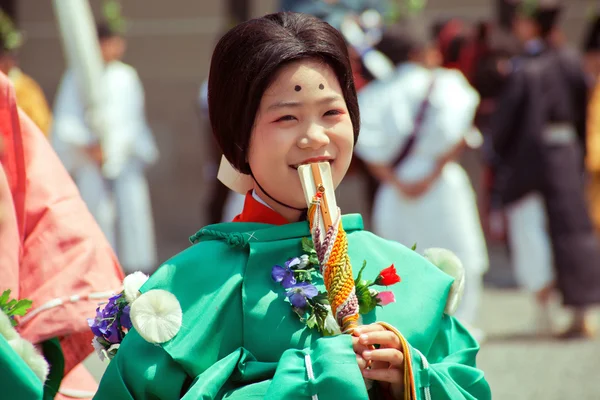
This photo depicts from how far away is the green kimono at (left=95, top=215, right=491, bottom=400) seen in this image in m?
2.36

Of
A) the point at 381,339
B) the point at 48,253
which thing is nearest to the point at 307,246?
the point at 381,339

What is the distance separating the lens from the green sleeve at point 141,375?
2.40 metres

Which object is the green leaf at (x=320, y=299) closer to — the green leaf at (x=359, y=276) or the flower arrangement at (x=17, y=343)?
the green leaf at (x=359, y=276)

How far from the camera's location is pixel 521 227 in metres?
7.60

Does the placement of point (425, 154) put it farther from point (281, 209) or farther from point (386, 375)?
point (386, 375)

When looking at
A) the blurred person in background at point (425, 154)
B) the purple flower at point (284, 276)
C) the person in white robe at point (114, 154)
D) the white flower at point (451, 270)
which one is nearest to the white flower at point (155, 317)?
the purple flower at point (284, 276)

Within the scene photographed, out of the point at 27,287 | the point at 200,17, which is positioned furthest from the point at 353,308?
the point at 200,17

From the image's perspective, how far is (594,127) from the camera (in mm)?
7664

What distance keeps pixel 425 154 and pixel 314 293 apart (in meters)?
4.51

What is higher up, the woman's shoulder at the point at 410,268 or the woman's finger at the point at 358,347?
the woman's shoulder at the point at 410,268

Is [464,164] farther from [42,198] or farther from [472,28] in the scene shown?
[42,198]

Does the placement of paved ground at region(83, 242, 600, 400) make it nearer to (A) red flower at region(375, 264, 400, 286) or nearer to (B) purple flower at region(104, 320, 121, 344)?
(A) red flower at region(375, 264, 400, 286)

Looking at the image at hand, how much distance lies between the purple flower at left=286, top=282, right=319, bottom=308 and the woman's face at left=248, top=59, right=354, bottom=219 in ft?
0.75

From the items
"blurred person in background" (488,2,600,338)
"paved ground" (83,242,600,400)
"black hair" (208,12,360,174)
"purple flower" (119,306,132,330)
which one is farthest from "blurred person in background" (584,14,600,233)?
"purple flower" (119,306,132,330)
